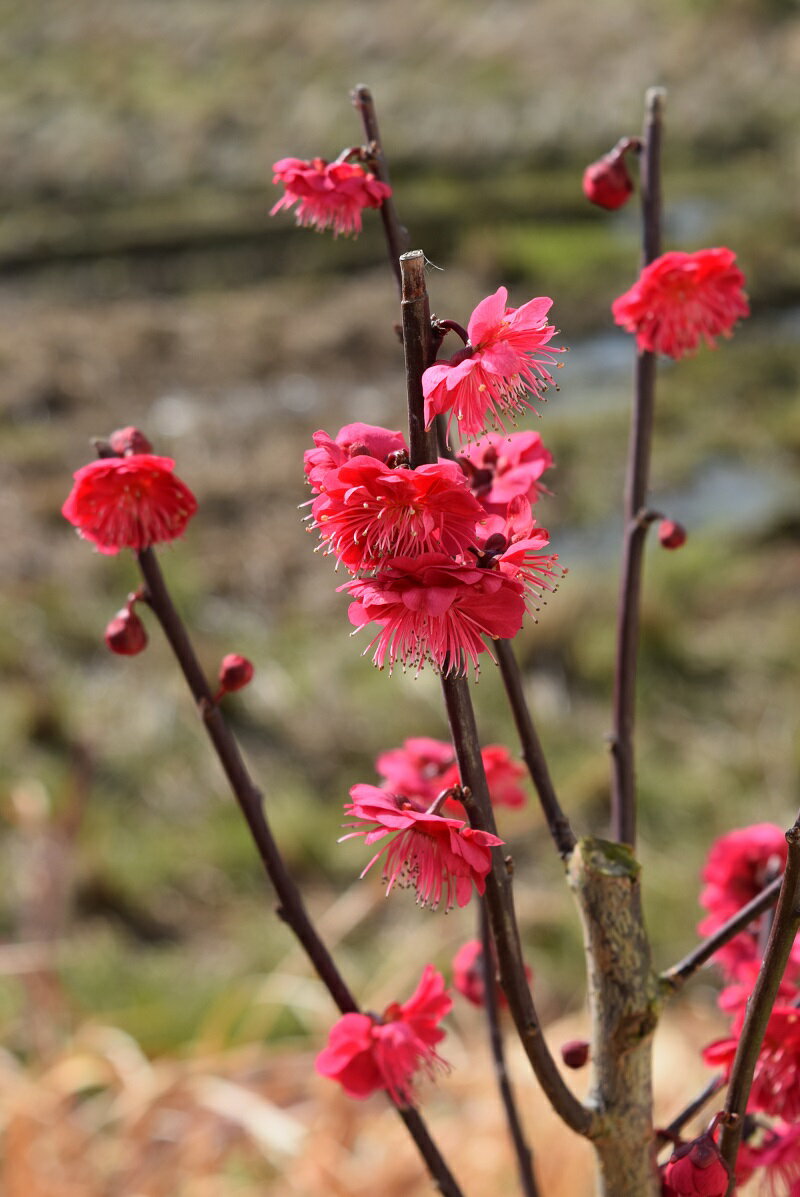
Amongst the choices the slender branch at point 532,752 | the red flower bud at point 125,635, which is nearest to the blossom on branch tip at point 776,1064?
the slender branch at point 532,752

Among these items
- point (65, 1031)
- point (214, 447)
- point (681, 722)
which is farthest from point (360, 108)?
point (214, 447)

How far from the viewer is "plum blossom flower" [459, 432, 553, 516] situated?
0.55 metres

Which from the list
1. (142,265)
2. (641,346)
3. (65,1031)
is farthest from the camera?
(142,265)

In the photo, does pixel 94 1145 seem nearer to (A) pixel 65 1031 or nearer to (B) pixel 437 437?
(A) pixel 65 1031

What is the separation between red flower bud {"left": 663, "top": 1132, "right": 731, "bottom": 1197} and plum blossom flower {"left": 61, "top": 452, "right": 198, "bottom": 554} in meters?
0.34

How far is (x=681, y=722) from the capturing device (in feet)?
10.8

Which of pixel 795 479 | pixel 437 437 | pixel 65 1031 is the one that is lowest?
pixel 437 437

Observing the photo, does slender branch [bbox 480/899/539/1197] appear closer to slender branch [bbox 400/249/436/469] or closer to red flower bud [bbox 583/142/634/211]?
slender branch [bbox 400/249/436/469]

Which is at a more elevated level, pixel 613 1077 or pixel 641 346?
pixel 641 346

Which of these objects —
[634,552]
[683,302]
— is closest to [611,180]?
[683,302]

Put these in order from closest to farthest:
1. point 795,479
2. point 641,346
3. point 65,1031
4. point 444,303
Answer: point 641,346
point 65,1031
point 795,479
point 444,303

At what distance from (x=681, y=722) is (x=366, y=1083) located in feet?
9.12

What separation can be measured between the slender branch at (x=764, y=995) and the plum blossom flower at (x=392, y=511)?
16cm

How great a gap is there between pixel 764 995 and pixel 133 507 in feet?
1.12
